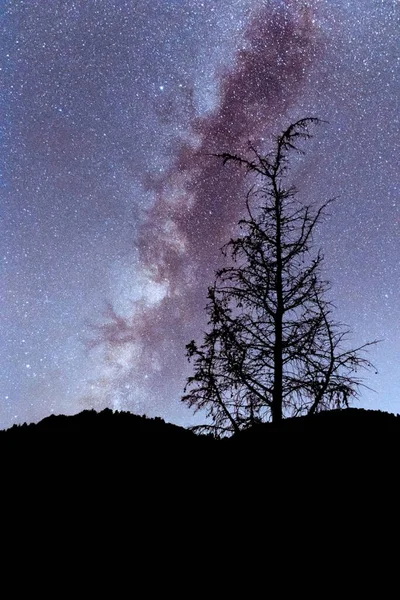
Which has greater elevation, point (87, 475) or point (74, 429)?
point (74, 429)

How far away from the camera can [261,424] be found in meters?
9.83

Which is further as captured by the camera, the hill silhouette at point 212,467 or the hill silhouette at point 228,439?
the hill silhouette at point 228,439

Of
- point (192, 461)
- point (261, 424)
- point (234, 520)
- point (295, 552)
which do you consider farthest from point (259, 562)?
point (261, 424)

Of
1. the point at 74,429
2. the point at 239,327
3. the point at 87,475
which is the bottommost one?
the point at 87,475

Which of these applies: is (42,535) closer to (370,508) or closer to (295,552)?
(295,552)

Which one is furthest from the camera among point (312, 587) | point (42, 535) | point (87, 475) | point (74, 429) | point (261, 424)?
point (261, 424)

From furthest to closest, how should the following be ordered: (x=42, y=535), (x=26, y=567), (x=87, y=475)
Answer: (x=87, y=475), (x=42, y=535), (x=26, y=567)

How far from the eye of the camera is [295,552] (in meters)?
5.53

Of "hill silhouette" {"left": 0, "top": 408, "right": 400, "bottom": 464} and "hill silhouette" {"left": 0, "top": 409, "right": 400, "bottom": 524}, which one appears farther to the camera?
"hill silhouette" {"left": 0, "top": 408, "right": 400, "bottom": 464}

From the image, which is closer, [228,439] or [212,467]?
[212,467]

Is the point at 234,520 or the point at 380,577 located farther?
the point at 234,520

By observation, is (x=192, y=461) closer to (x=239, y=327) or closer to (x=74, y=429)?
(x=74, y=429)

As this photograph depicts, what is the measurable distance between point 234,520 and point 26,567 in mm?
2751

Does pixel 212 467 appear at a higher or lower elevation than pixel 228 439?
lower
